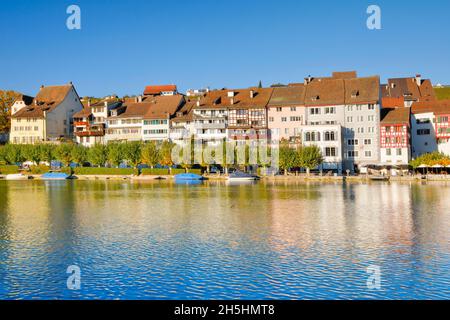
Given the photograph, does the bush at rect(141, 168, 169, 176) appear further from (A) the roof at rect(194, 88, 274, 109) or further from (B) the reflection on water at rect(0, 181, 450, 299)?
(B) the reflection on water at rect(0, 181, 450, 299)

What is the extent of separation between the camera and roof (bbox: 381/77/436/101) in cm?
13294

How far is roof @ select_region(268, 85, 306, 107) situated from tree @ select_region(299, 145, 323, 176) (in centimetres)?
1676

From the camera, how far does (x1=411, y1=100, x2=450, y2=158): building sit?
362 ft

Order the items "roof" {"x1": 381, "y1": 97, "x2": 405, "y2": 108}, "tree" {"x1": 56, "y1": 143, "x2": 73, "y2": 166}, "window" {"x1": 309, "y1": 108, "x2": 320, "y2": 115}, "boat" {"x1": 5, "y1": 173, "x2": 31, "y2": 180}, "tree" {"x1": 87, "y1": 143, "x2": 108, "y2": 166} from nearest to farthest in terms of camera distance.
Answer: "window" {"x1": 309, "y1": 108, "x2": 320, "y2": 115} < "boat" {"x1": 5, "y1": 173, "x2": 31, "y2": 180} < "tree" {"x1": 87, "y1": 143, "x2": 108, "y2": 166} < "tree" {"x1": 56, "y1": 143, "x2": 73, "y2": 166} < "roof" {"x1": 381, "y1": 97, "x2": 405, "y2": 108}

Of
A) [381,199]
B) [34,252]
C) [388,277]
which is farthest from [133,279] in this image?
[381,199]

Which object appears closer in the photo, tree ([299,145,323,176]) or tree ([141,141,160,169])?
tree ([299,145,323,176])

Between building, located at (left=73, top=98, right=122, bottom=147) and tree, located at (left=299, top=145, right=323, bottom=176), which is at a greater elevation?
building, located at (left=73, top=98, right=122, bottom=147)

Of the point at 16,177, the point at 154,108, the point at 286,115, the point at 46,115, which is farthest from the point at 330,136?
the point at 46,115

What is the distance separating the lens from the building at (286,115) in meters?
118

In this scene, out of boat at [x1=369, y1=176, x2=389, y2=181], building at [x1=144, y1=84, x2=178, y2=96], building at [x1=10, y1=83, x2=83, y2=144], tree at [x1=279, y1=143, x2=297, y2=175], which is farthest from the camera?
building at [x1=144, y1=84, x2=178, y2=96]

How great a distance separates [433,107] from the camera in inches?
4427

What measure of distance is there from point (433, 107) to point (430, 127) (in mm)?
4115

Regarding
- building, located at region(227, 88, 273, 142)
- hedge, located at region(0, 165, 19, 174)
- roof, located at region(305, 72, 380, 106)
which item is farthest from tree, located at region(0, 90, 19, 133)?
roof, located at region(305, 72, 380, 106)

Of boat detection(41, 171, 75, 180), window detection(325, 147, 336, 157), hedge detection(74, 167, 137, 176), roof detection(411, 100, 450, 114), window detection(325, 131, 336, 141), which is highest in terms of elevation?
roof detection(411, 100, 450, 114)
